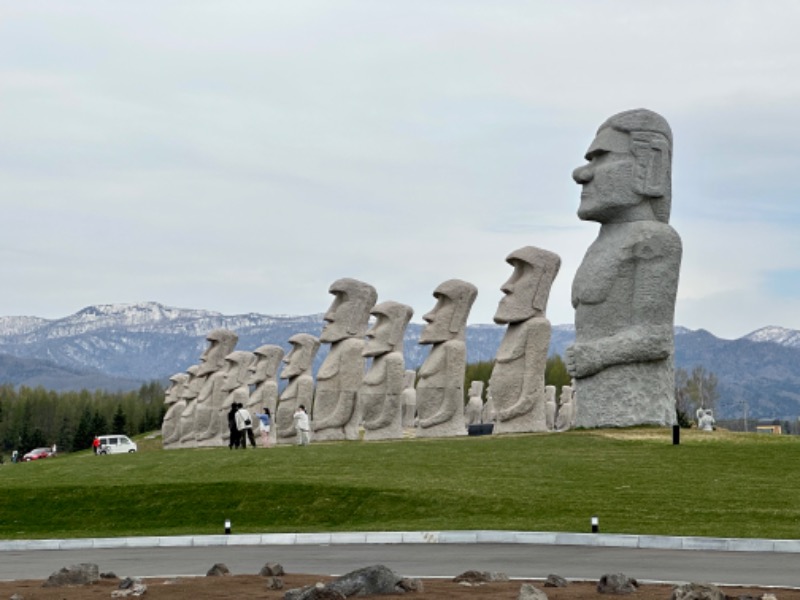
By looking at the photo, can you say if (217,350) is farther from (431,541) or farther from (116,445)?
(431,541)

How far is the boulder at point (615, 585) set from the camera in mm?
10656

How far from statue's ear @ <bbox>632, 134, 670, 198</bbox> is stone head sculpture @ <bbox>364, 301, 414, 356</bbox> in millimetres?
11900

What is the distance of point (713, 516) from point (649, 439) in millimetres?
6630

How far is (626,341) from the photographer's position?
1014 inches

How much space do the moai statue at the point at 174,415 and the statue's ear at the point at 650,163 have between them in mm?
31952

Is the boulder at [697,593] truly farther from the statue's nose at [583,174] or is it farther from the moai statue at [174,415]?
the moai statue at [174,415]

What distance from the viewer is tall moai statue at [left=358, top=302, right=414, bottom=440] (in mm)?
35812

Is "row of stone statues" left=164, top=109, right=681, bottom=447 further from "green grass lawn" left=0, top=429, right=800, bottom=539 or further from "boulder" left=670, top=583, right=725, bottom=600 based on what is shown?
"boulder" left=670, top=583, right=725, bottom=600

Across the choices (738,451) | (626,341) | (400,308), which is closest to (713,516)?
(738,451)

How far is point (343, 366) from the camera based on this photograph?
3828cm

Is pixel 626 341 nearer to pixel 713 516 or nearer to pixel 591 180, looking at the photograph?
pixel 591 180

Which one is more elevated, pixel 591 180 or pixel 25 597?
pixel 591 180

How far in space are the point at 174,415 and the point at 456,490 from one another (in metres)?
39.9

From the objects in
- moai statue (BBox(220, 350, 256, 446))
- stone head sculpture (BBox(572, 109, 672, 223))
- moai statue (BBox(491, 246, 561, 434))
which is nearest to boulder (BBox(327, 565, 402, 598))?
stone head sculpture (BBox(572, 109, 672, 223))
